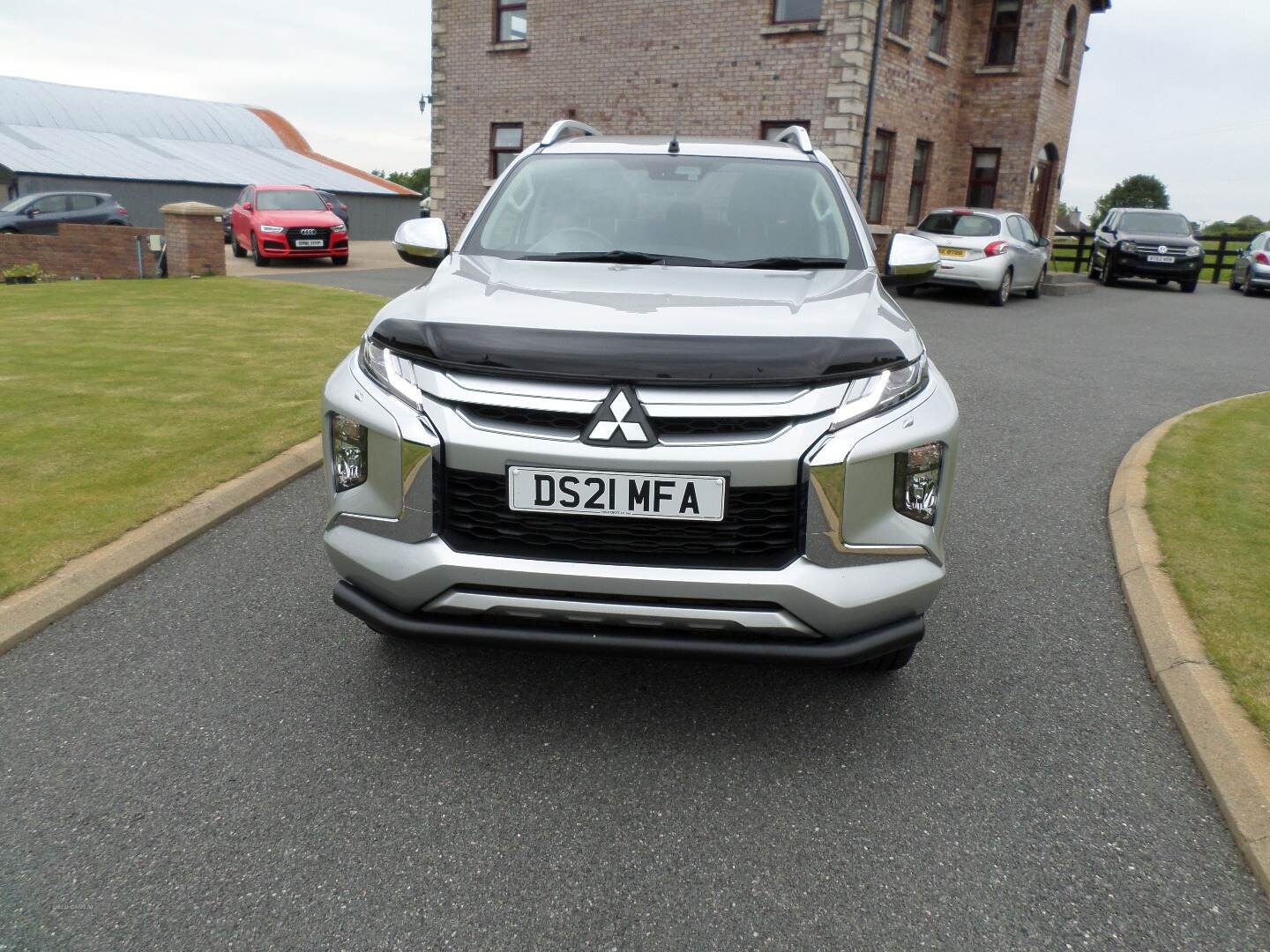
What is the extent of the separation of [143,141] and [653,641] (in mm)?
50727

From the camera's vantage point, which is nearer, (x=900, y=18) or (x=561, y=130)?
(x=561, y=130)

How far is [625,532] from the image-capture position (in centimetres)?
268

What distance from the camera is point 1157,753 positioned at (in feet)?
10.1

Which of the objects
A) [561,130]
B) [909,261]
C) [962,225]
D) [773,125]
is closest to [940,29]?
[773,125]

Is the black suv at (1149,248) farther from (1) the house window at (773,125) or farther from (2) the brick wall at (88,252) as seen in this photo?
(2) the brick wall at (88,252)

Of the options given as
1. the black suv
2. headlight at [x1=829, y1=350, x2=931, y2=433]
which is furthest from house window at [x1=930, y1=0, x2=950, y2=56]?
headlight at [x1=829, y1=350, x2=931, y2=433]

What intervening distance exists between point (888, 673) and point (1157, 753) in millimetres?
863

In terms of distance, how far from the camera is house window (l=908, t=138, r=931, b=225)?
24031 mm

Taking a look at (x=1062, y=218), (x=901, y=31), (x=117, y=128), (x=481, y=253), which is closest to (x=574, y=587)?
(x=481, y=253)

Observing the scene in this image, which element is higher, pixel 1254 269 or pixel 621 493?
pixel 1254 269

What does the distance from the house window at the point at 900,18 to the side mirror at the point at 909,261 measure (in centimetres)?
1962

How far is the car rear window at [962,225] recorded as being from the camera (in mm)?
17234

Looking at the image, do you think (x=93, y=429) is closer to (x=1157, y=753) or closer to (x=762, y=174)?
(x=762, y=174)

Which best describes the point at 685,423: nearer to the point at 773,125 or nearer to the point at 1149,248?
the point at 773,125
